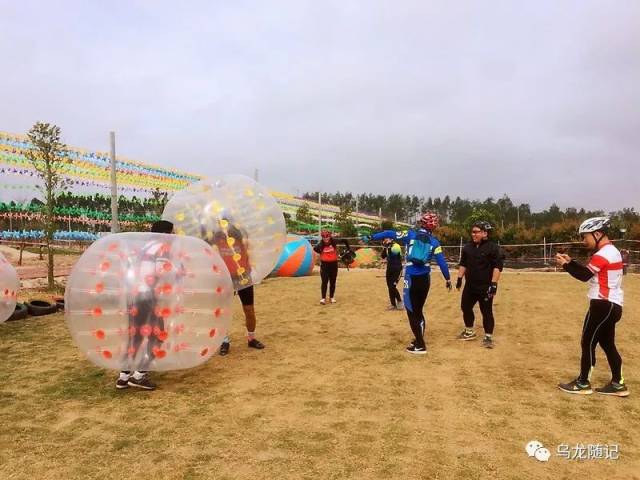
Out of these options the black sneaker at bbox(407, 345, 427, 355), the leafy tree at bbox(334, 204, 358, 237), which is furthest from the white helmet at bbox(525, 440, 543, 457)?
the leafy tree at bbox(334, 204, 358, 237)

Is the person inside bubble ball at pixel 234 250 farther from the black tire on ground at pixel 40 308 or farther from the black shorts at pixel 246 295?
the black tire on ground at pixel 40 308

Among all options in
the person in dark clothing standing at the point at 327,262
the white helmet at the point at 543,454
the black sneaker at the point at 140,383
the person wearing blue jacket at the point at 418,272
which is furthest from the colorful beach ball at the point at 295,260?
the white helmet at the point at 543,454

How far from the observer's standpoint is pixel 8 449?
354 cm

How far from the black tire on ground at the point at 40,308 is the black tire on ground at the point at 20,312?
0.31 feet

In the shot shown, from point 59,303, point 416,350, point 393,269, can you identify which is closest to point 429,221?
point 416,350

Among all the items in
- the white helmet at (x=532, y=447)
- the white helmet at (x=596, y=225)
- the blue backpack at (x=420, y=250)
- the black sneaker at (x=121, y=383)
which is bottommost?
the white helmet at (x=532, y=447)

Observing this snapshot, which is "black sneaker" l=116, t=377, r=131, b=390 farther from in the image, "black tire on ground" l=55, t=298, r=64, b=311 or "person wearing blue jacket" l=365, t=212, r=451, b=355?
"black tire on ground" l=55, t=298, r=64, b=311

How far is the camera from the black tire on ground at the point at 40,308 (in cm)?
897

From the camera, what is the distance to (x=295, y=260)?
17406mm

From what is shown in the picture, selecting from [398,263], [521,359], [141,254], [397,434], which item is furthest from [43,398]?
[398,263]

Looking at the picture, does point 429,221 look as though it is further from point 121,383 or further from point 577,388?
point 121,383

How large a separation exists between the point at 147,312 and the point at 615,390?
444 centimetres

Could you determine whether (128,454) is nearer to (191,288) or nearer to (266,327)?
(191,288)

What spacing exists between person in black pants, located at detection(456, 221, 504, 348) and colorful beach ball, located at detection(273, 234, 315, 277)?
10.7 metres
